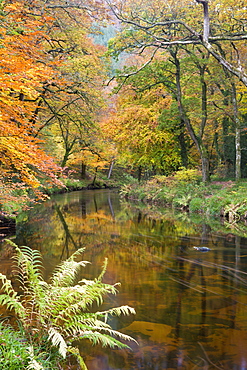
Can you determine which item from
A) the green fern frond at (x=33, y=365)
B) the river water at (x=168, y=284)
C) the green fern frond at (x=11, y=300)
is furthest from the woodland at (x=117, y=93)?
Result: the river water at (x=168, y=284)

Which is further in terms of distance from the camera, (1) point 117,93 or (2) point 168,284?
(1) point 117,93

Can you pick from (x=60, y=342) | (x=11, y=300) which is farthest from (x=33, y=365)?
(x=11, y=300)

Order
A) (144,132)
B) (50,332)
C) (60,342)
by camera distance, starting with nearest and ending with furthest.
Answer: (60,342) → (50,332) → (144,132)

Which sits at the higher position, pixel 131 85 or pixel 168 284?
pixel 131 85

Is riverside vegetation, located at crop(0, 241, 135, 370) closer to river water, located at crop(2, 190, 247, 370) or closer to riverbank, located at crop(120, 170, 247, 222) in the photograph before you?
river water, located at crop(2, 190, 247, 370)

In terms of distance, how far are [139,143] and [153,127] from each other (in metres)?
1.36

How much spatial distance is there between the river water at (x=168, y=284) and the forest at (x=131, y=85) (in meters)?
1.97

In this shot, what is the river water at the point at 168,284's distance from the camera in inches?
141

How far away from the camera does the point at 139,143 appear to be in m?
20.5

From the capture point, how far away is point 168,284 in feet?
18.9

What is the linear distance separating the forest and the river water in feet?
6.46

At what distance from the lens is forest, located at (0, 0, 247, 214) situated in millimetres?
7852

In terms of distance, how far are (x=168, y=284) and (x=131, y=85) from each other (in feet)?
53.7

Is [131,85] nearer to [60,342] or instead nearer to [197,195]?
[197,195]
